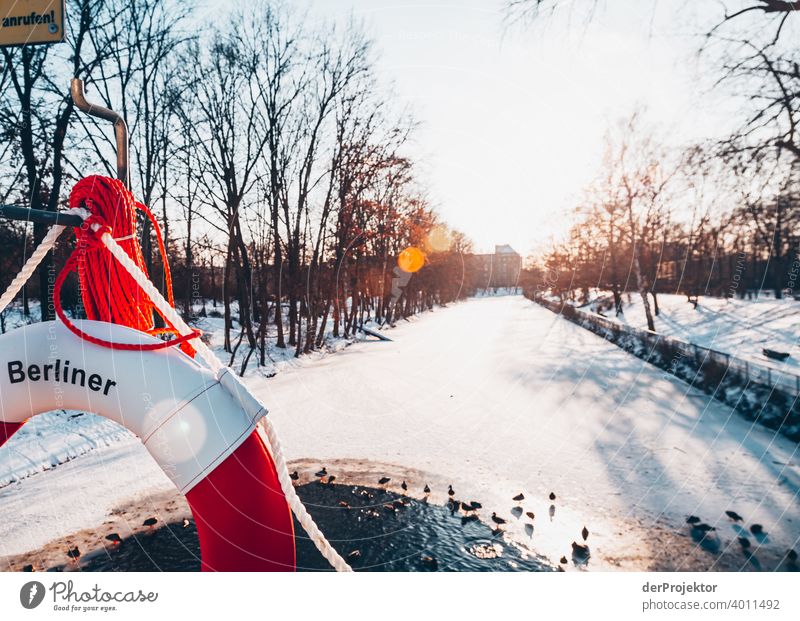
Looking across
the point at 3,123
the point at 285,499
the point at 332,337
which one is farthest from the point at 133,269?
the point at 332,337

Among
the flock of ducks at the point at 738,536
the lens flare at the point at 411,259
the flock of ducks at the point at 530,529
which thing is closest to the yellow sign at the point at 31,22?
the flock of ducks at the point at 530,529

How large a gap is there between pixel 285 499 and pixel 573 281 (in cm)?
3728

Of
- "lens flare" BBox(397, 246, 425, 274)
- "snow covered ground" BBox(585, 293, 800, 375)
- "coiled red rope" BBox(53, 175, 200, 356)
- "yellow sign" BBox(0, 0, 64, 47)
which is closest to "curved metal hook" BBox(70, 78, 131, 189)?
"coiled red rope" BBox(53, 175, 200, 356)

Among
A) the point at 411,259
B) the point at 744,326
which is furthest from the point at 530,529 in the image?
the point at 411,259

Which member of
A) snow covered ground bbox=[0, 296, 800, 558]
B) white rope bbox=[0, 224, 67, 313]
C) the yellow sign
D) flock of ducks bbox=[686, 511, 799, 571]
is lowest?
snow covered ground bbox=[0, 296, 800, 558]

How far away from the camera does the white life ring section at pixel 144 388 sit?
5.49ft

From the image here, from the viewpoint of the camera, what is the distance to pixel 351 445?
19.6 ft

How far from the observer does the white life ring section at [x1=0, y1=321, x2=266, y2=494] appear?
1672 millimetres

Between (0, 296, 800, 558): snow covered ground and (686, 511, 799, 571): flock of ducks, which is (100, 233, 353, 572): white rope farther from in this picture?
(686, 511, 799, 571): flock of ducks

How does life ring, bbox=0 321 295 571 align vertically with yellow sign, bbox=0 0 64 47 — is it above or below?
below

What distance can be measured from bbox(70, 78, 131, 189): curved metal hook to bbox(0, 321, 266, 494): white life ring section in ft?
2.46

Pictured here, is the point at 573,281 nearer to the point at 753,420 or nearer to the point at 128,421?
the point at 753,420
